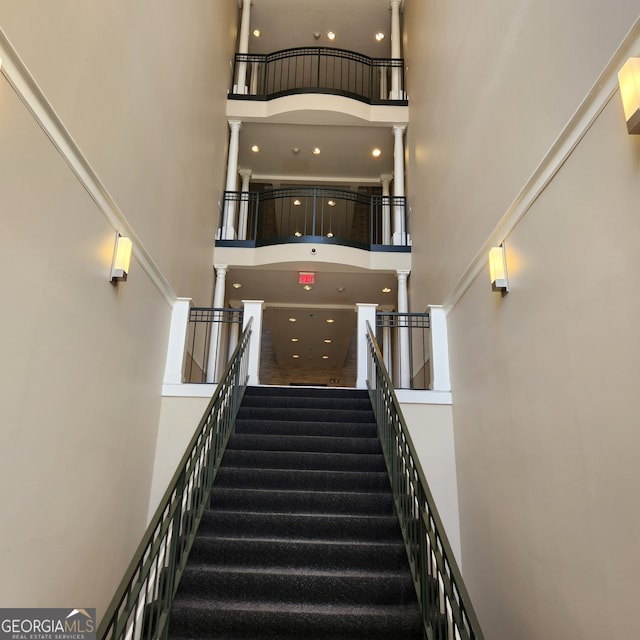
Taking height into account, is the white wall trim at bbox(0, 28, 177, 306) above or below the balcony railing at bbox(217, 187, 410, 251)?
below

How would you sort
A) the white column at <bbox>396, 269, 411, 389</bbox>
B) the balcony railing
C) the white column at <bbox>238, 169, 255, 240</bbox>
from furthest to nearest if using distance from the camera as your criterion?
1. the white column at <bbox>238, 169, 255, 240</bbox>
2. the balcony railing
3. the white column at <bbox>396, 269, 411, 389</bbox>

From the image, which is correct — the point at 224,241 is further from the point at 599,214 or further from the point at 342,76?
the point at 599,214

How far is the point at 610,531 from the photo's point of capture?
91.9 inches

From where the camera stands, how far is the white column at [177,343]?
5340 millimetres

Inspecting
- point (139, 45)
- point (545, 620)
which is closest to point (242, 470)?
point (545, 620)

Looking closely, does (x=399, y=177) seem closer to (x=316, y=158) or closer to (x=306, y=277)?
(x=316, y=158)

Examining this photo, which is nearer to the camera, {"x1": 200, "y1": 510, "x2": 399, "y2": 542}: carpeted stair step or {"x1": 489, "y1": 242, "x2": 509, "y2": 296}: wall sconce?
{"x1": 489, "y1": 242, "x2": 509, "y2": 296}: wall sconce

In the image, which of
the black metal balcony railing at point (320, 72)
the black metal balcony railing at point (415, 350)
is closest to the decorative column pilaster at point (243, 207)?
the black metal balcony railing at point (320, 72)

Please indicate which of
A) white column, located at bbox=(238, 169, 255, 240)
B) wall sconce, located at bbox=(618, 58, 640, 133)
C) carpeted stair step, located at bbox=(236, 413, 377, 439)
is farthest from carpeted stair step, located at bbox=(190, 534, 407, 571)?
white column, located at bbox=(238, 169, 255, 240)

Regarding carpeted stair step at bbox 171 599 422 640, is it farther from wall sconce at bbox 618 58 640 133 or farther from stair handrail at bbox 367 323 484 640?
wall sconce at bbox 618 58 640 133

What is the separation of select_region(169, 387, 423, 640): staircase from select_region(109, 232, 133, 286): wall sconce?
6.41ft

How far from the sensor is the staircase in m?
3.01

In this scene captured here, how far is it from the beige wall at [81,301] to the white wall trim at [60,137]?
0.21ft

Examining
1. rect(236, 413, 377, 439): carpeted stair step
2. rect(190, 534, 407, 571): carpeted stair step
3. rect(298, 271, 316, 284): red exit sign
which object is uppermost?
rect(298, 271, 316, 284): red exit sign
